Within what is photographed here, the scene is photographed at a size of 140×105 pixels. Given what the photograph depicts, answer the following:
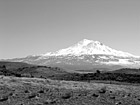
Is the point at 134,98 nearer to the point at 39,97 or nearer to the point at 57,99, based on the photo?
the point at 57,99

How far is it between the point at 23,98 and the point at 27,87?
3.51 m

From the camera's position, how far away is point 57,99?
20.6 metres

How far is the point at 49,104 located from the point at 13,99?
3204 mm

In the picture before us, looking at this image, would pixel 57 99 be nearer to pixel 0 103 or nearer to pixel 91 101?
pixel 91 101

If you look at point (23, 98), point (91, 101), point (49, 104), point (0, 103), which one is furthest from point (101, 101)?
point (0, 103)

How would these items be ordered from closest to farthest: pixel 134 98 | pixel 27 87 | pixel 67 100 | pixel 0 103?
pixel 0 103 < pixel 67 100 < pixel 134 98 < pixel 27 87

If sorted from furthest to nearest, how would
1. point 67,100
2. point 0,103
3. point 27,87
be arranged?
1. point 27,87
2. point 67,100
3. point 0,103

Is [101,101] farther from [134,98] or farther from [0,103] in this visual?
[0,103]


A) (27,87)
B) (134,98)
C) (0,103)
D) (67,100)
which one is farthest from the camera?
(27,87)

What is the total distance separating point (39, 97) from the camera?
2086 centimetres

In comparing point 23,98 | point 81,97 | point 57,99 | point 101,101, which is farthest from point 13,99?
point 101,101

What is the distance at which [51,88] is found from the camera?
2419 centimetres

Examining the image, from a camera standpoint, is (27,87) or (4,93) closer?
(4,93)

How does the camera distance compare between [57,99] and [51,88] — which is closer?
[57,99]
